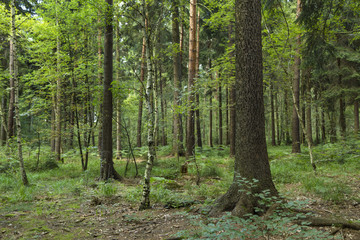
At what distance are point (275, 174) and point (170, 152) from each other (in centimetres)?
841

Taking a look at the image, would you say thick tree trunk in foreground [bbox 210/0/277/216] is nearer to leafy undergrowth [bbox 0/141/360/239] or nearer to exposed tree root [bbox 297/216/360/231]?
leafy undergrowth [bbox 0/141/360/239]

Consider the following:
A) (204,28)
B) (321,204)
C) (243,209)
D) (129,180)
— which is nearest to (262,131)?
(243,209)

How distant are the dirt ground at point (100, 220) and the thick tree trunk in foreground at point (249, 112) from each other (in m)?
0.98

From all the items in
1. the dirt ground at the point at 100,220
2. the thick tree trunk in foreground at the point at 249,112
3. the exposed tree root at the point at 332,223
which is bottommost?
the dirt ground at the point at 100,220

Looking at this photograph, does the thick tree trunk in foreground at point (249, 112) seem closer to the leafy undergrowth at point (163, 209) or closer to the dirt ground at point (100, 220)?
the leafy undergrowth at point (163, 209)

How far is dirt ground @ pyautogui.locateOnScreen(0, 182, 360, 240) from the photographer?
13.0 feet

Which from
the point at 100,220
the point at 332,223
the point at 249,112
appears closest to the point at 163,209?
the point at 100,220

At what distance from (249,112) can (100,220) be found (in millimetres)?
3804

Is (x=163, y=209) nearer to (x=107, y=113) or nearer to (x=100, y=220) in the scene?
(x=100, y=220)

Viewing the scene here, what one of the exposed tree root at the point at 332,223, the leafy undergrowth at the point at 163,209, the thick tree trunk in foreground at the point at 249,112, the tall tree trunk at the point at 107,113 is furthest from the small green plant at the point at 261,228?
the tall tree trunk at the point at 107,113

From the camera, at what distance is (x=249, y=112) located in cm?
411

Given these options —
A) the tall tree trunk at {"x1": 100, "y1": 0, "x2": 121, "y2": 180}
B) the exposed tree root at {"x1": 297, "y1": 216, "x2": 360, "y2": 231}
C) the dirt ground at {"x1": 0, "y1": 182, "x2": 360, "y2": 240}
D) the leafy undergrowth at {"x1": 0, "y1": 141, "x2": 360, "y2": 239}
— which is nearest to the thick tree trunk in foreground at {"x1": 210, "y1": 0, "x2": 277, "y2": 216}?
the leafy undergrowth at {"x1": 0, "y1": 141, "x2": 360, "y2": 239}

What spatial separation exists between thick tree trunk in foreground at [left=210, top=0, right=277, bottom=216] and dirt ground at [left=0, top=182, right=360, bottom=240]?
0.98 meters

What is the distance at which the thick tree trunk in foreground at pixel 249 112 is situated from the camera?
13.4 feet
